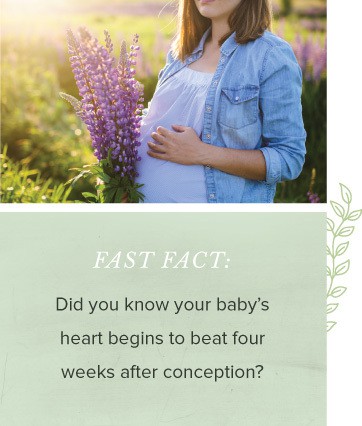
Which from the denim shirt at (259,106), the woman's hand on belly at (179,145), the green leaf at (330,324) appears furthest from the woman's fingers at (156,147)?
the green leaf at (330,324)

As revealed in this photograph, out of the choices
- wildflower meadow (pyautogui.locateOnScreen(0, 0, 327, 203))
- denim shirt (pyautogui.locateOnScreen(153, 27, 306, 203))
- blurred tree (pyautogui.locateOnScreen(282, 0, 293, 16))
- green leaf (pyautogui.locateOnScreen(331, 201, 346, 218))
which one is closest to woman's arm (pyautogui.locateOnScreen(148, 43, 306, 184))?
denim shirt (pyautogui.locateOnScreen(153, 27, 306, 203))

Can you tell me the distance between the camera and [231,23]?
2471 mm

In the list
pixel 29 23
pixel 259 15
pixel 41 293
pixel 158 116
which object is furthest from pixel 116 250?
pixel 29 23

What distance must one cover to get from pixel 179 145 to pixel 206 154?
0.10 m

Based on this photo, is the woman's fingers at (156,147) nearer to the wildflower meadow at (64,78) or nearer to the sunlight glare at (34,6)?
the wildflower meadow at (64,78)

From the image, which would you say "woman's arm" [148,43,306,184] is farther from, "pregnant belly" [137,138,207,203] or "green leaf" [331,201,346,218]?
"green leaf" [331,201,346,218]

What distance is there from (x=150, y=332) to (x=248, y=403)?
0.46 m

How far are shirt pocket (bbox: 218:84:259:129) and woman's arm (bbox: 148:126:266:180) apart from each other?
102 mm

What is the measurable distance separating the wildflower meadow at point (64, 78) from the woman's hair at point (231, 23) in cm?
101

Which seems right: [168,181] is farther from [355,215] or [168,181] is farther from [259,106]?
[355,215]

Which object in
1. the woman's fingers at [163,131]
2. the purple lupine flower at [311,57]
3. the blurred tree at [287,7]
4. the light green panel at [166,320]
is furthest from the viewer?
the blurred tree at [287,7]

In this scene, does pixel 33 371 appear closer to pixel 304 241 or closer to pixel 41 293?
pixel 41 293

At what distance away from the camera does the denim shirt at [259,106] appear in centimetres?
236

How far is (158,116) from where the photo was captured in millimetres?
2566
